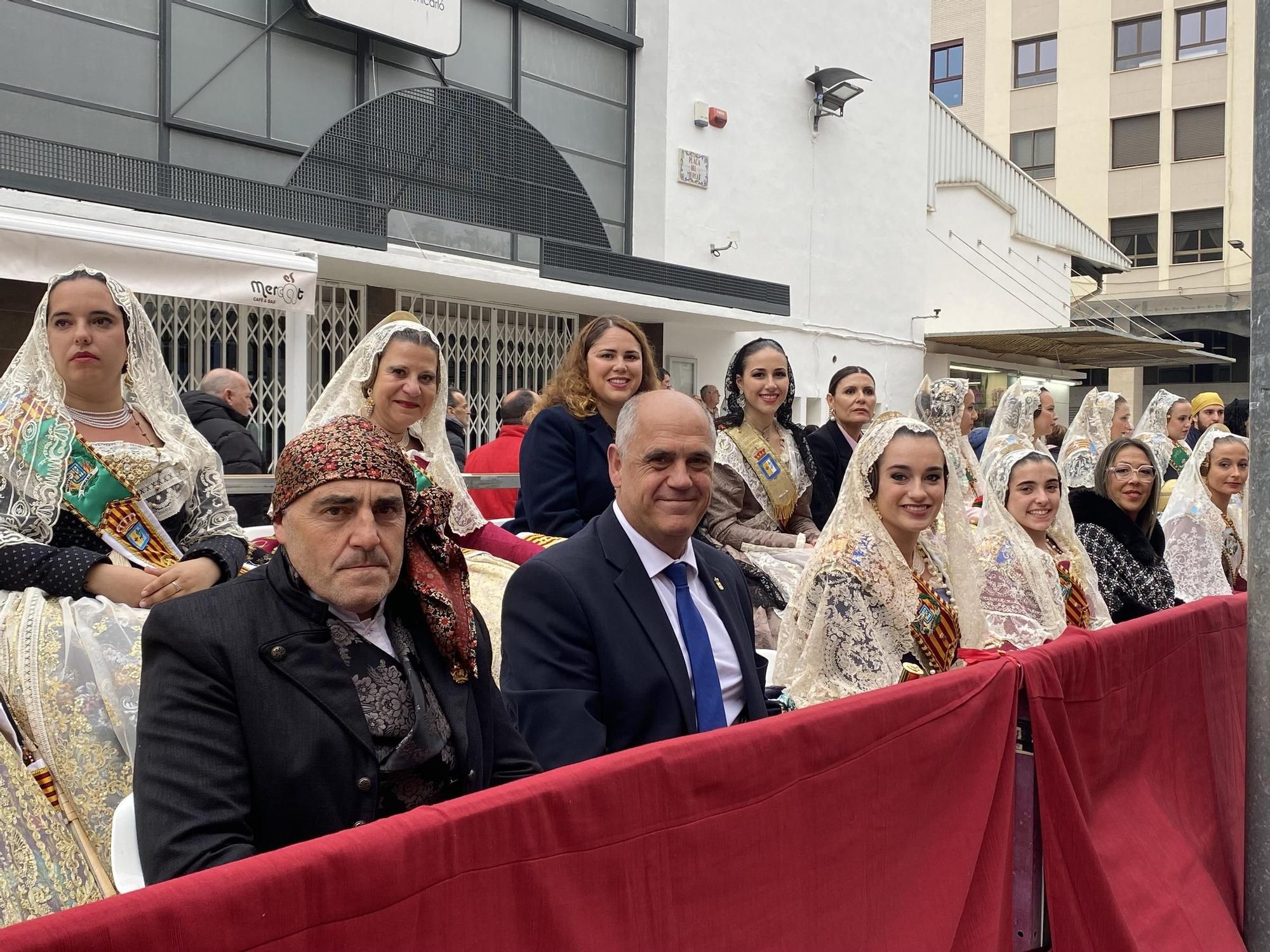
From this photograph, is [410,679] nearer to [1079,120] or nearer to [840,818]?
[840,818]

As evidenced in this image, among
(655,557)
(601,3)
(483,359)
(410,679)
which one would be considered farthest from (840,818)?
(601,3)

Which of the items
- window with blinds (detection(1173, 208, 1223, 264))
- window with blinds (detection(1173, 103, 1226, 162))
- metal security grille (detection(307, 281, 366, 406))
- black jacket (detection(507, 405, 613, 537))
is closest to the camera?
black jacket (detection(507, 405, 613, 537))

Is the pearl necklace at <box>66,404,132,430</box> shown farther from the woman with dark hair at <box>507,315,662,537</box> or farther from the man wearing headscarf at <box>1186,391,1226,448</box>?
the man wearing headscarf at <box>1186,391,1226,448</box>

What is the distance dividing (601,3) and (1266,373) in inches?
549

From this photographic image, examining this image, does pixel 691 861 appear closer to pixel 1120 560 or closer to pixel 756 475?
pixel 756 475

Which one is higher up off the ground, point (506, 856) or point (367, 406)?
point (367, 406)

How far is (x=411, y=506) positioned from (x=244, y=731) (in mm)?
580

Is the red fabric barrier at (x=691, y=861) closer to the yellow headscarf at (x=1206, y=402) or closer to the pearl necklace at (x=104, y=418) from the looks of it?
the pearl necklace at (x=104, y=418)

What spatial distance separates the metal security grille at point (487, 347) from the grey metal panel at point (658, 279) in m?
0.96

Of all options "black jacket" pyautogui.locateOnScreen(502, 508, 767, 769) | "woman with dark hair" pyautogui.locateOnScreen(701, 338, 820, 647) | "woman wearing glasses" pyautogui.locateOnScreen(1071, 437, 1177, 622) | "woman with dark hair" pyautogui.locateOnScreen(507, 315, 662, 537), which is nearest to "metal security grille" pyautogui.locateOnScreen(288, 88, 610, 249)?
"woman with dark hair" pyautogui.locateOnScreen(701, 338, 820, 647)

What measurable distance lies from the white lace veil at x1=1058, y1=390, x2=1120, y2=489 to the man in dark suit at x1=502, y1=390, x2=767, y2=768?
18.0 ft

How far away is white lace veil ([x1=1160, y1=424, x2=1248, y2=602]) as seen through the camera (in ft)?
22.0

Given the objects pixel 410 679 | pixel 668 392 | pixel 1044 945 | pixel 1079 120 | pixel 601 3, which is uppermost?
pixel 1079 120

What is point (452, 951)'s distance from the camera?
187 centimetres
